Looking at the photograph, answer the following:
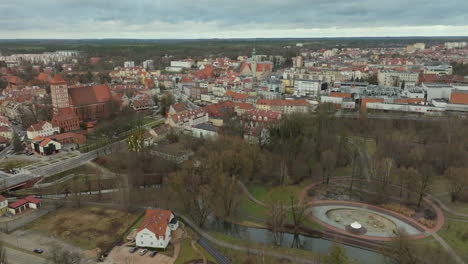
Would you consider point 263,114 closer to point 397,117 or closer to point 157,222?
point 397,117

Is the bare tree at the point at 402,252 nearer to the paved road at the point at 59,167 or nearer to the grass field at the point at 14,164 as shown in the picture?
the paved road at the point at 59,167

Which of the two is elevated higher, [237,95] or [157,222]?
[237,95]

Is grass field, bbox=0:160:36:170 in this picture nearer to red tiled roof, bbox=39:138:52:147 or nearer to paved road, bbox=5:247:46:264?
red tiled roof, bbox=39:138:52:147

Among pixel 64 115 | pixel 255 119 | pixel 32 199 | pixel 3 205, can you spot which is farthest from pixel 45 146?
pixel 255 119

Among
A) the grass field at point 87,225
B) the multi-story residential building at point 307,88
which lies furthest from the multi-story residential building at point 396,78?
the grass field at point 87,225

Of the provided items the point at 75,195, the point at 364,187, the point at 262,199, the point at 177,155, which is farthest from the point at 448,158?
the point at 75,195

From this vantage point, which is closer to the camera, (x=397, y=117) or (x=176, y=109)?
(x=397, y=117)
